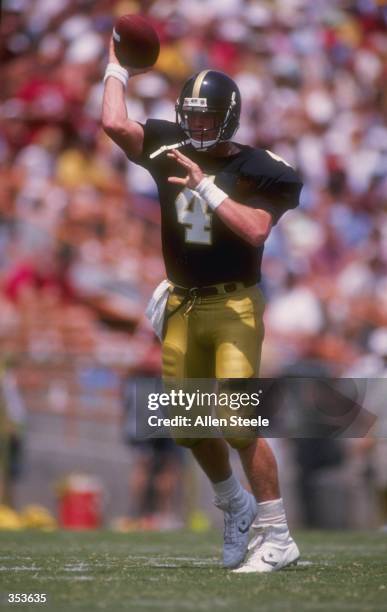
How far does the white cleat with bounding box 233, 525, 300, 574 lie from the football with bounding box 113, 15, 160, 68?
5.58 feet

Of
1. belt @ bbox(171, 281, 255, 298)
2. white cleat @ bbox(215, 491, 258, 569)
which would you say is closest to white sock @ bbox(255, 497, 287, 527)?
white cleat @ bbox(215, 491, 258, 569)

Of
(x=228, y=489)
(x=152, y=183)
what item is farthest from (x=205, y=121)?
(x=152, y=183)

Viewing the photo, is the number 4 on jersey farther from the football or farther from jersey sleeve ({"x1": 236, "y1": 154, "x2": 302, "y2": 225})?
the football

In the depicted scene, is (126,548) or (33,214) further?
(33,214)

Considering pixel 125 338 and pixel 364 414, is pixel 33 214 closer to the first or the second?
pixel 125 338

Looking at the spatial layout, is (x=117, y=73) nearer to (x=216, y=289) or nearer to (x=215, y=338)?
(x=216, y=289)

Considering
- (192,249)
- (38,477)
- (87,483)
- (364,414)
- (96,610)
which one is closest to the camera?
(96,610)

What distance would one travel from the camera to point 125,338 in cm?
915

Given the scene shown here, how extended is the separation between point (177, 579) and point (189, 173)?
4.17 feet

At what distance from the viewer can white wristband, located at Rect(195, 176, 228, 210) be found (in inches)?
155

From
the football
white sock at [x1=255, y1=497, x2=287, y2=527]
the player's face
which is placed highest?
the football

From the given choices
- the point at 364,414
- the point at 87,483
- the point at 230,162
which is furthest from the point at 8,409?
the point at 230,162

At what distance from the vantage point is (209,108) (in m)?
4.11

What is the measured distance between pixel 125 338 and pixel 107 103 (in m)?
4.97
